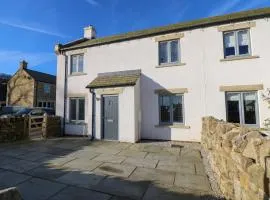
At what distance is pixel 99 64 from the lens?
14.1 meters

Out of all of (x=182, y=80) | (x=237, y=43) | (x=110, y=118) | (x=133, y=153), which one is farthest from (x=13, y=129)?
(x=237, y=43)

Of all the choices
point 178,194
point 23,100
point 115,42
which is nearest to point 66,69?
point 115,42

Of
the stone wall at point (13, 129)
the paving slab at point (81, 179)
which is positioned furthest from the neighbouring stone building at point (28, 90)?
the paving slab at point (81, 179)

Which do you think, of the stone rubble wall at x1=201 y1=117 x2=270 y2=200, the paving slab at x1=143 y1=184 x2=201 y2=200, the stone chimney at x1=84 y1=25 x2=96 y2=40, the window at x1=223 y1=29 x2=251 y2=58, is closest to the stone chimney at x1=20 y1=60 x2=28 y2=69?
the stone chimney at x1=84 y1=25 x2=96 y2=40

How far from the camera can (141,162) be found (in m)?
7.46

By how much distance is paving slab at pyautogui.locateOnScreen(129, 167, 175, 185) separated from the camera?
18.6 feet

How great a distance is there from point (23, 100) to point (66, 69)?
20.6 metres

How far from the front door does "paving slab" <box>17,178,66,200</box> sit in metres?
6.45

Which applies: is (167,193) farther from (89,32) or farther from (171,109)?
(89,32)

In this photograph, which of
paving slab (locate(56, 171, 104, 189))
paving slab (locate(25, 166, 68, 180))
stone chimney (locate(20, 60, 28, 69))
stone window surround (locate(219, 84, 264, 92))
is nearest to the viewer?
paving slab (locate(56, 171, 104, 189))

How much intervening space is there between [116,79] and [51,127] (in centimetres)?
596

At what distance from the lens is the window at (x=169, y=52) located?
12102 millimetres

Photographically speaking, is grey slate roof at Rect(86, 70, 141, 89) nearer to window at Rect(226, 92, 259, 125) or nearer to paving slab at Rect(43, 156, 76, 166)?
paving slab at Rect(43, 156, 76, 166)

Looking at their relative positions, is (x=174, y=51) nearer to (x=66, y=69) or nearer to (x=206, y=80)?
(x=206, y=80)
